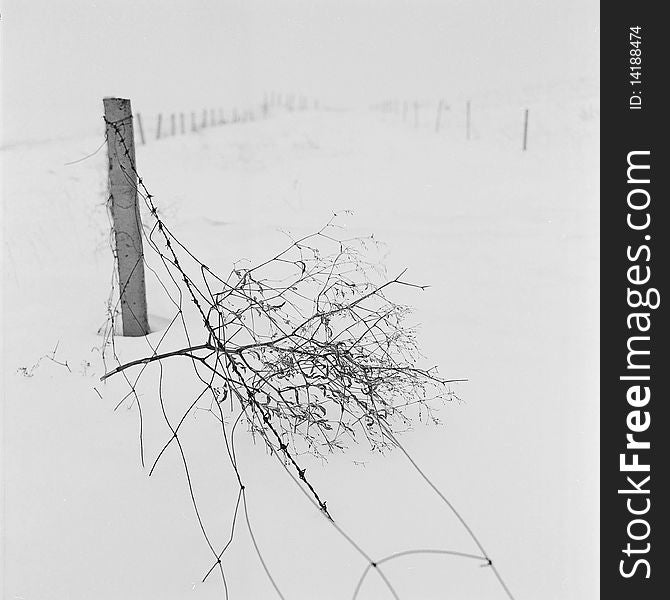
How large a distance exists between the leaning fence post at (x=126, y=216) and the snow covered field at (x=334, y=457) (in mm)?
166

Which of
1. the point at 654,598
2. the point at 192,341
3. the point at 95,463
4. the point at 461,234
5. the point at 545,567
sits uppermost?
the point at 461,234

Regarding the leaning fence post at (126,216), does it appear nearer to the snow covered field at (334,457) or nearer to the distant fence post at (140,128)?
the snow covered field at (334,457)

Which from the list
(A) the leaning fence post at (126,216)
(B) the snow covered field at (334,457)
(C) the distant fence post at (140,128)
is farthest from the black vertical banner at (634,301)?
(C) the distant fence post at (140,128)

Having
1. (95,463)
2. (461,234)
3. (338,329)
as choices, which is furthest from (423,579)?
(461,234)

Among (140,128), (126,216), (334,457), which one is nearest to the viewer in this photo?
(334,457)

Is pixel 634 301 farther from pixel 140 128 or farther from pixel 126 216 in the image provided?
pixel 140 128

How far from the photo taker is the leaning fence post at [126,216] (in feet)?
9.77

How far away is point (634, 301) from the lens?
2340mm

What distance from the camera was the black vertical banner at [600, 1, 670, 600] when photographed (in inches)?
81.6

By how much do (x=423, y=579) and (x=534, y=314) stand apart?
190 centimetres

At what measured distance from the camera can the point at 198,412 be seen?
2.47 m

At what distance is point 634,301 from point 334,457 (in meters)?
1.01

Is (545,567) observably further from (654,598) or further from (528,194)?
(528,194)

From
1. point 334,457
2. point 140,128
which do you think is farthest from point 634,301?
point 140,128
